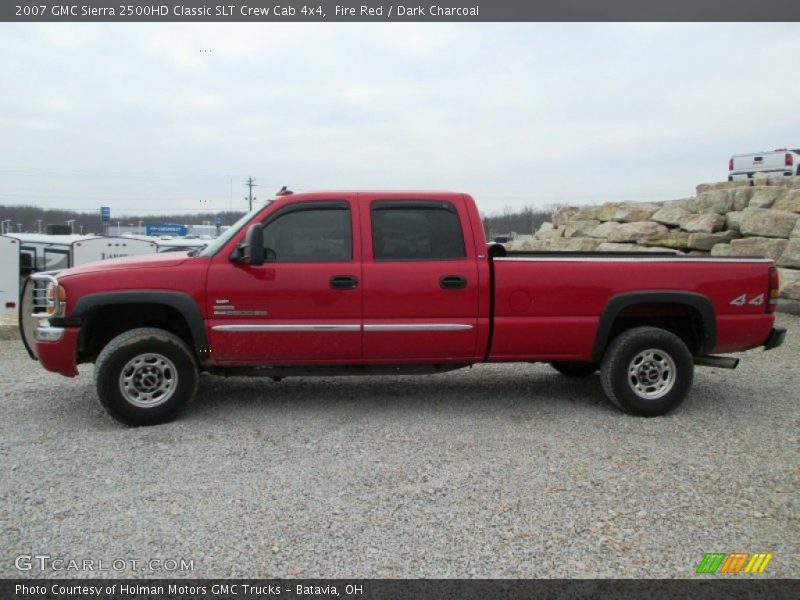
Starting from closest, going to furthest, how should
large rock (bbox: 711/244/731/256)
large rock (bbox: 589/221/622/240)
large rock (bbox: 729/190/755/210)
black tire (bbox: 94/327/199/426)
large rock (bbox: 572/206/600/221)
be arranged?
black tire (bbox: 94/327/199/426) < large rock (bbox: 711/244/731/256) < large rock (bbox: 729/190/755/210) < large rock (bbox: 589/221/622/240) < large rock (bbox: 572/206/600/221)

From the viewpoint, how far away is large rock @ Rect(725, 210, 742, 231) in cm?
1303

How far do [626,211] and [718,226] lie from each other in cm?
328

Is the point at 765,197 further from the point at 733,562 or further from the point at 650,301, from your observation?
the point at 733,562

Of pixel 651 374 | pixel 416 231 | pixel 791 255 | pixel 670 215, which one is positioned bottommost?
pixel 651 374

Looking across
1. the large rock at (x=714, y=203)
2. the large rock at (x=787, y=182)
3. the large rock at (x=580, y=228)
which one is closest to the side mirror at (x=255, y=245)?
the large rock at (x=714, y=203)

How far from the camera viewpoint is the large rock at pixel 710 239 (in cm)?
1302

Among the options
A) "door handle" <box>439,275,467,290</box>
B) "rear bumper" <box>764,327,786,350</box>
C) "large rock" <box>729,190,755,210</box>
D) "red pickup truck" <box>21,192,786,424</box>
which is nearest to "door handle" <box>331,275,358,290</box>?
"red pickup truck" <box>21,192,786,424</box>

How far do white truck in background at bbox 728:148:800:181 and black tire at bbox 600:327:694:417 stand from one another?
661 inches

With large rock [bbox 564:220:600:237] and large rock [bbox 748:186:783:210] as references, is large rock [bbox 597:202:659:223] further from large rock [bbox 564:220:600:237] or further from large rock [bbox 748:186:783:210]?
large rock [bbox 748:186:783:210]

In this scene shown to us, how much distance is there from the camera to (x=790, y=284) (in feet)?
35.7

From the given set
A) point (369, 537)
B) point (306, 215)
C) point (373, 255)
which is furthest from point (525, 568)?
point (306, 215)

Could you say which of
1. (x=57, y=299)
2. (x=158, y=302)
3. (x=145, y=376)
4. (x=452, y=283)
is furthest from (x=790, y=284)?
(x=57, y=299)

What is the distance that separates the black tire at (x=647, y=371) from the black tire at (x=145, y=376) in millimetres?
3593

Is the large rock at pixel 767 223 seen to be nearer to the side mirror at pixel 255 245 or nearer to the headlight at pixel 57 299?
the side mirror at pixel 255 245
